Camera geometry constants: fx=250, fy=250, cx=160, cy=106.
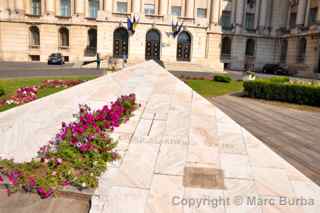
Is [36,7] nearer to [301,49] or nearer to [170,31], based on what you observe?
[170,31]

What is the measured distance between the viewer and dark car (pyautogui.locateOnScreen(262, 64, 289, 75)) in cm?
3990

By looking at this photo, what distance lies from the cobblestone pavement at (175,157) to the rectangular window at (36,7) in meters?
42.6

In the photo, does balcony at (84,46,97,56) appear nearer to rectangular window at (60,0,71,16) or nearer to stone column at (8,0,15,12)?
rectangular window at (60,0,71,16)

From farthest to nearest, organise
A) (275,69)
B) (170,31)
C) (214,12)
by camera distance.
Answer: (214,12) → (275,69) → (170,31)

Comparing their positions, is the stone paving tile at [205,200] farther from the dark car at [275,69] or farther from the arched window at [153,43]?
the dark car at [275,69]

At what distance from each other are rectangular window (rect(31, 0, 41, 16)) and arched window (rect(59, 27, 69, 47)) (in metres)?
4.73

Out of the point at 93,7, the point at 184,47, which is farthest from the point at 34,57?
the point at 184,47

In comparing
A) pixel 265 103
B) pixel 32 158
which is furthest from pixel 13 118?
pixel 265 103

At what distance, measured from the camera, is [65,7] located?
Result: 141ft

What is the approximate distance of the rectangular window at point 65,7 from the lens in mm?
42781

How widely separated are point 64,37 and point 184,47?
69.1 ft

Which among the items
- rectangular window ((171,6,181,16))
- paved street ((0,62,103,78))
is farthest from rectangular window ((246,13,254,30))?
paved street ((0,62,103,78))

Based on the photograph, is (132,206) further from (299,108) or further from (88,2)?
(88,2)

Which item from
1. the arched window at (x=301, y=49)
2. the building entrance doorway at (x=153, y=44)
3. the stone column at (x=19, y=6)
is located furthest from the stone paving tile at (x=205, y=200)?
the stone column at (x=19, y=6)
